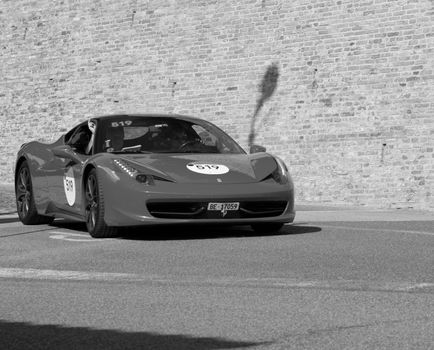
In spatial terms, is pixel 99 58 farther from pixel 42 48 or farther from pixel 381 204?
→ pixel 381 204

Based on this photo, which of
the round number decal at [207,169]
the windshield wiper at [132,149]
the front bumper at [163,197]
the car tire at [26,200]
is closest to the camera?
the front bumper at [163,197]

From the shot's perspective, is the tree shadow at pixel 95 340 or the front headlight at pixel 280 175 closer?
the tree shadow at pixel 95 340

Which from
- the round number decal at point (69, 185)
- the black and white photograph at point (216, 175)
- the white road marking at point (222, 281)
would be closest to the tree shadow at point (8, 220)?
the black and white photograph at point (216, 175)

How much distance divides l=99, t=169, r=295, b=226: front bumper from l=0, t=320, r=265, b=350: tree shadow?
466cm

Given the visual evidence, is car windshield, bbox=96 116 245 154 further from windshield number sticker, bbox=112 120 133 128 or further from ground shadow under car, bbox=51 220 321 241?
ground shadow under car, bbox=51 220 321 241

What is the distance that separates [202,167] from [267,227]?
3.58 ft

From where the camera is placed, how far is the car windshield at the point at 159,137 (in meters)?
11.2

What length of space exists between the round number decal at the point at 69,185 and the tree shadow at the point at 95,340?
5879 millimetres

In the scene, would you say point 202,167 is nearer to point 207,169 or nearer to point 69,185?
point 207,169

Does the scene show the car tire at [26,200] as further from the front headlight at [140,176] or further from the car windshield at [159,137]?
the front headlight at [140,176]

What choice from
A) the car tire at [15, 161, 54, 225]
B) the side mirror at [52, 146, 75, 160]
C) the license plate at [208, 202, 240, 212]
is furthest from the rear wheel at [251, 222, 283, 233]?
the car tire at [15, 161, 54, 225]

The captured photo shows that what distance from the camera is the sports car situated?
10.3 m

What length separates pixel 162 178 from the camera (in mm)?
10367

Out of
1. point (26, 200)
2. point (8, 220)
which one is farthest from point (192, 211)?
point (8, 220)
